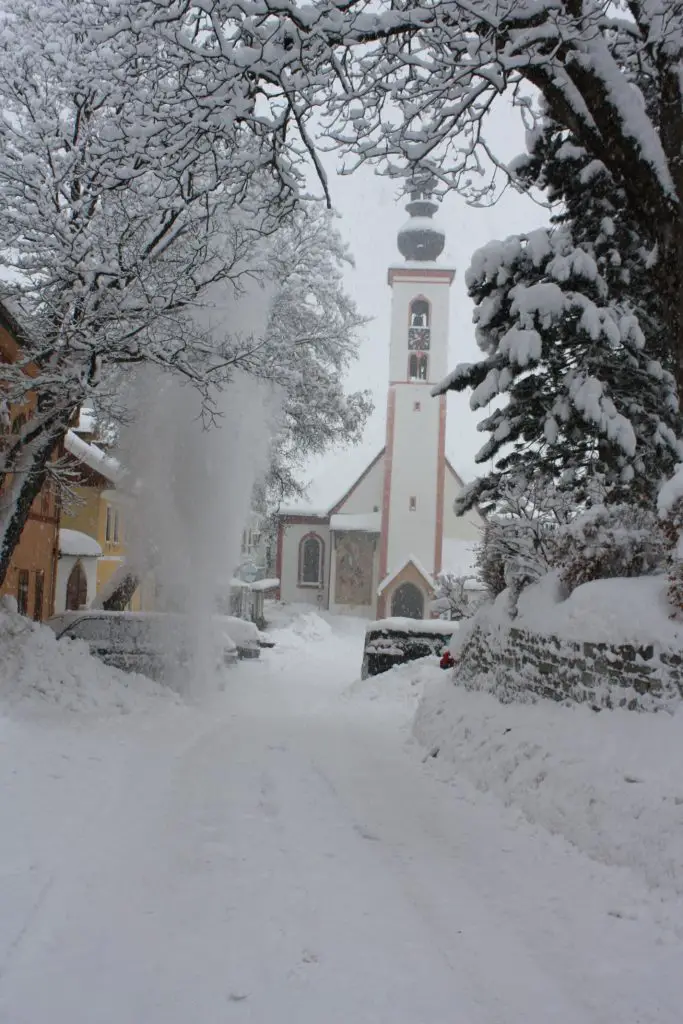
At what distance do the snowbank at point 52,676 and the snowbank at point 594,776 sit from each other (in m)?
5.23

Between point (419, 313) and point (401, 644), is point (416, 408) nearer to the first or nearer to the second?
point (419, 313)

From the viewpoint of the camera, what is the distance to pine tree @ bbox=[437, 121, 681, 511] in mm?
10578

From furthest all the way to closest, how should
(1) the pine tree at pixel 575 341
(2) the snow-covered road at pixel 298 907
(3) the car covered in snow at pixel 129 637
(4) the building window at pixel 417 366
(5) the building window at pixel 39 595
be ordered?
1. (4) the building window at pixel 417 366
2. (5) the building window at pixel 39 595
3. (3) the car covered in snow at pixel 129 637
4. (1) the pine tree at pixel 575 341
5. (2) the snow-covered road at pixel 298 907

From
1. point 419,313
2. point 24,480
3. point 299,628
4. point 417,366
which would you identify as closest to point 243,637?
point 24,480

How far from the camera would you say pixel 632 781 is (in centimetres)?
585

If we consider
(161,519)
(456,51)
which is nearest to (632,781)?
(456,51)

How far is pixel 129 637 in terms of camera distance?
1546 centimetres

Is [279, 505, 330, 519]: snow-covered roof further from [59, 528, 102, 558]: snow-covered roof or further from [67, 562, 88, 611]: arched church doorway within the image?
[59, 528, 102, 558]: snow-covered roof

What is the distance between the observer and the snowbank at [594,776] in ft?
17.6

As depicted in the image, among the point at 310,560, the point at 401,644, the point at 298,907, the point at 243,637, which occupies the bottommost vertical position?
the point at 298,907

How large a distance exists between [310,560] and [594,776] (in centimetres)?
4502

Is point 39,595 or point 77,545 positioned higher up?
point 77,545

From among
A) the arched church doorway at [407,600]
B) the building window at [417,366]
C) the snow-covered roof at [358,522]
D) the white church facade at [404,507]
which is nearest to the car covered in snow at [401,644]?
the white church facade at [404,507]

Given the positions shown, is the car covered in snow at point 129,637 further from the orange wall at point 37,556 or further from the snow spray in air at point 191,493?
the orange wall at point 37,556
